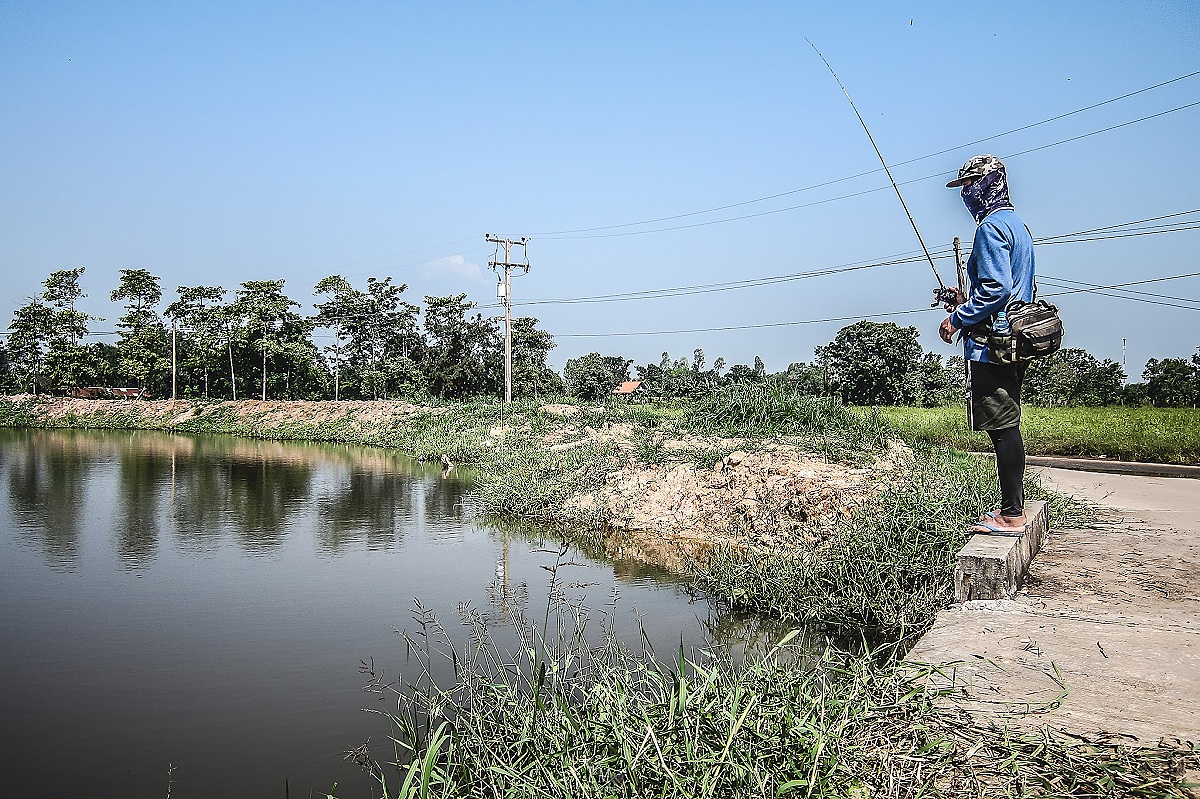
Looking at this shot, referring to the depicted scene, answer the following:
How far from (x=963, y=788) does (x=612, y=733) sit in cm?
117

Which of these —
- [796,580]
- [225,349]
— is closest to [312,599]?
[796,580]

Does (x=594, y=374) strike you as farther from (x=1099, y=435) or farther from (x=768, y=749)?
(x=768, y=749)

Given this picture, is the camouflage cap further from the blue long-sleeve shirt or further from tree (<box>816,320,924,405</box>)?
tree (<box>816,320,924,405</box>)

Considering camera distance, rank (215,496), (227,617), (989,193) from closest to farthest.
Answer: (989,193)
(227,617)
(215,496)

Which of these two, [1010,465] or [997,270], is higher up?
Answer: [997,270]

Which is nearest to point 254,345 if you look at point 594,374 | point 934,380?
point 594,374

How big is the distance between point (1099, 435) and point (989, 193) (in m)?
12.9

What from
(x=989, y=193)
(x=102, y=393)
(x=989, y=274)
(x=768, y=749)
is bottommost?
(x=768, y=749)

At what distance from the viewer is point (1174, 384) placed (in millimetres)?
28312

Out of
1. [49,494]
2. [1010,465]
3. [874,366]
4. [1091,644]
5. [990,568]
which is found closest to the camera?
[1091,644]

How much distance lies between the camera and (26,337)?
4059 centimetres

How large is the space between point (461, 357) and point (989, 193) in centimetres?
3153

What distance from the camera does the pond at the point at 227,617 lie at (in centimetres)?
390

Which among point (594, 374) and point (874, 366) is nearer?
point (874, 366)
